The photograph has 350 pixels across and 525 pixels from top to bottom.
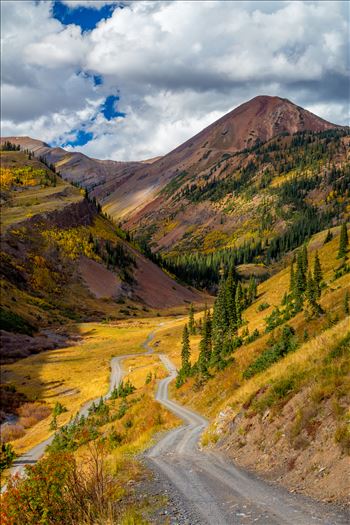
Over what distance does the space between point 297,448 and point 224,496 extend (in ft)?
11.5

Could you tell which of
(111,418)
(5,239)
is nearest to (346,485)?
(111,418)

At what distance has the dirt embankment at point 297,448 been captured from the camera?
12.4 m

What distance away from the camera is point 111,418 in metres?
42.8

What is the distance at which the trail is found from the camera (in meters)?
10.8

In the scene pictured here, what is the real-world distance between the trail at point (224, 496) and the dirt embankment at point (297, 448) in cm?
60

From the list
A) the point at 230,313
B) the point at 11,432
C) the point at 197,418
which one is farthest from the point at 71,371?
the point at 197,418

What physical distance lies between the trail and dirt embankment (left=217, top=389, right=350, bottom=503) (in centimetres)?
60

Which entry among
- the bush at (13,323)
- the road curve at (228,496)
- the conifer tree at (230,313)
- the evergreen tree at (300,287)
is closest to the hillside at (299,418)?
the road curve at (228,496)

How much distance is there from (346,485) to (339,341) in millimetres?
9964

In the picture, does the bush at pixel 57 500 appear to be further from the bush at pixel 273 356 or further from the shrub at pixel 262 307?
the shrub at pixel 262 307

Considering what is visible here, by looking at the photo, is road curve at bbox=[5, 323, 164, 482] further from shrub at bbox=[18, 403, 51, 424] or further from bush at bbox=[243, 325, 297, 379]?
bush at bbox=[243, 325, 297, 379]

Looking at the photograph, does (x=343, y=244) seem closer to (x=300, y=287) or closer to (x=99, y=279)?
(x=300, y=287)

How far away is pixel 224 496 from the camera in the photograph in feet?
43.1

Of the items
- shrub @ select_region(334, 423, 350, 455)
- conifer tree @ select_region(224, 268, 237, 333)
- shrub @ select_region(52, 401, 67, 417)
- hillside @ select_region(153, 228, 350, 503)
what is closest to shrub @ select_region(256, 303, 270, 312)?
conifer tree @ select_region(224, 268, 237, 333)
